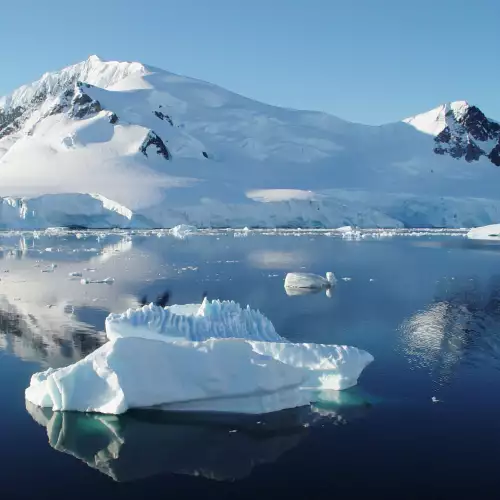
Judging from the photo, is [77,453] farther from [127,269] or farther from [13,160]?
[13,160]

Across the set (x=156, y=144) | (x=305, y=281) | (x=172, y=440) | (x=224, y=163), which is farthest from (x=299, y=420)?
(x=224, y=163)

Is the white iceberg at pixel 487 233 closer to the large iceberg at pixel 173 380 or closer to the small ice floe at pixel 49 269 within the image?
the small ice floe at pixel 49 269

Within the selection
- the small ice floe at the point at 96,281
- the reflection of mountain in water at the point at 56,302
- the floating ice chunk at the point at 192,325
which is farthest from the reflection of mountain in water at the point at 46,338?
the small ice floe at the point at 96,281

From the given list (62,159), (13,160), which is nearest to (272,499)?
(62,159)

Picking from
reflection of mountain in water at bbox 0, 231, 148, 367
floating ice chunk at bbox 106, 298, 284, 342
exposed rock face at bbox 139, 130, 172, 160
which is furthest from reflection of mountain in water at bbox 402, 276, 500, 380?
exposed rock face at bbox 139, 130, 172, 160

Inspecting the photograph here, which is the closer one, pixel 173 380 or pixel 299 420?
pixel 299 420

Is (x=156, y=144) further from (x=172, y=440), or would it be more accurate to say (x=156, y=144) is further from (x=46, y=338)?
(x=172, y=440)

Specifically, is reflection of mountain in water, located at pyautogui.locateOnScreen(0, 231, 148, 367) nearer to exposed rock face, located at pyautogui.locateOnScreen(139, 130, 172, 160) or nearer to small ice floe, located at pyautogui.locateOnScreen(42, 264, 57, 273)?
small ice floe, located at pyautogui.locateOnScreen(42, 264, 57, 273)
